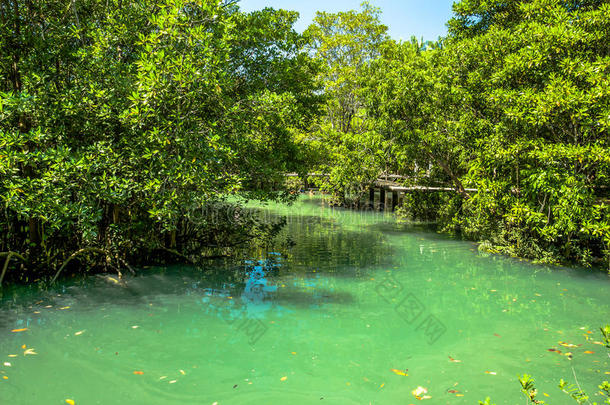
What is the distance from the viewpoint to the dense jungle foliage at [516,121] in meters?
11.0

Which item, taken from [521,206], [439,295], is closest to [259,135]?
[439,295]

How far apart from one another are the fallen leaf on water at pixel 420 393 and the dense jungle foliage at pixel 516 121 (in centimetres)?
754

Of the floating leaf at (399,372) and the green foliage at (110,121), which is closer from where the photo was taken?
the floating leaf at (399,372)

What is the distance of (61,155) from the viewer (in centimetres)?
809

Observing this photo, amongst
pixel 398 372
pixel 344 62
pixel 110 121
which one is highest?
pixel 344 62

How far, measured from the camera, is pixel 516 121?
12.1 metres

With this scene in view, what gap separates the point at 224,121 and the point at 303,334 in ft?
18.2

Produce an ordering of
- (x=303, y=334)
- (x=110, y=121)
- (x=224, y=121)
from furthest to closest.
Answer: (x=224, y=121)
(x=110, y=121)
(x=303, y=334)

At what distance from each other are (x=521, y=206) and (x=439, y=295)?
14.4 feet

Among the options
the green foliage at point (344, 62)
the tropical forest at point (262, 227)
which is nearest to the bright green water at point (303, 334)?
the tropical forest at point (262, 227)

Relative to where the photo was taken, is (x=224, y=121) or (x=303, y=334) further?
(x=224, y=121)

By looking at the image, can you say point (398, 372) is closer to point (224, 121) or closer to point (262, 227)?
point (224, 121)

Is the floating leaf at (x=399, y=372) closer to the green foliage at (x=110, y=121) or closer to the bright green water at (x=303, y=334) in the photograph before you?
the bright green water at (x=303, y=334)

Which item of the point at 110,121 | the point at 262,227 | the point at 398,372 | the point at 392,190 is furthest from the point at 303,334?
the point at 392,190
